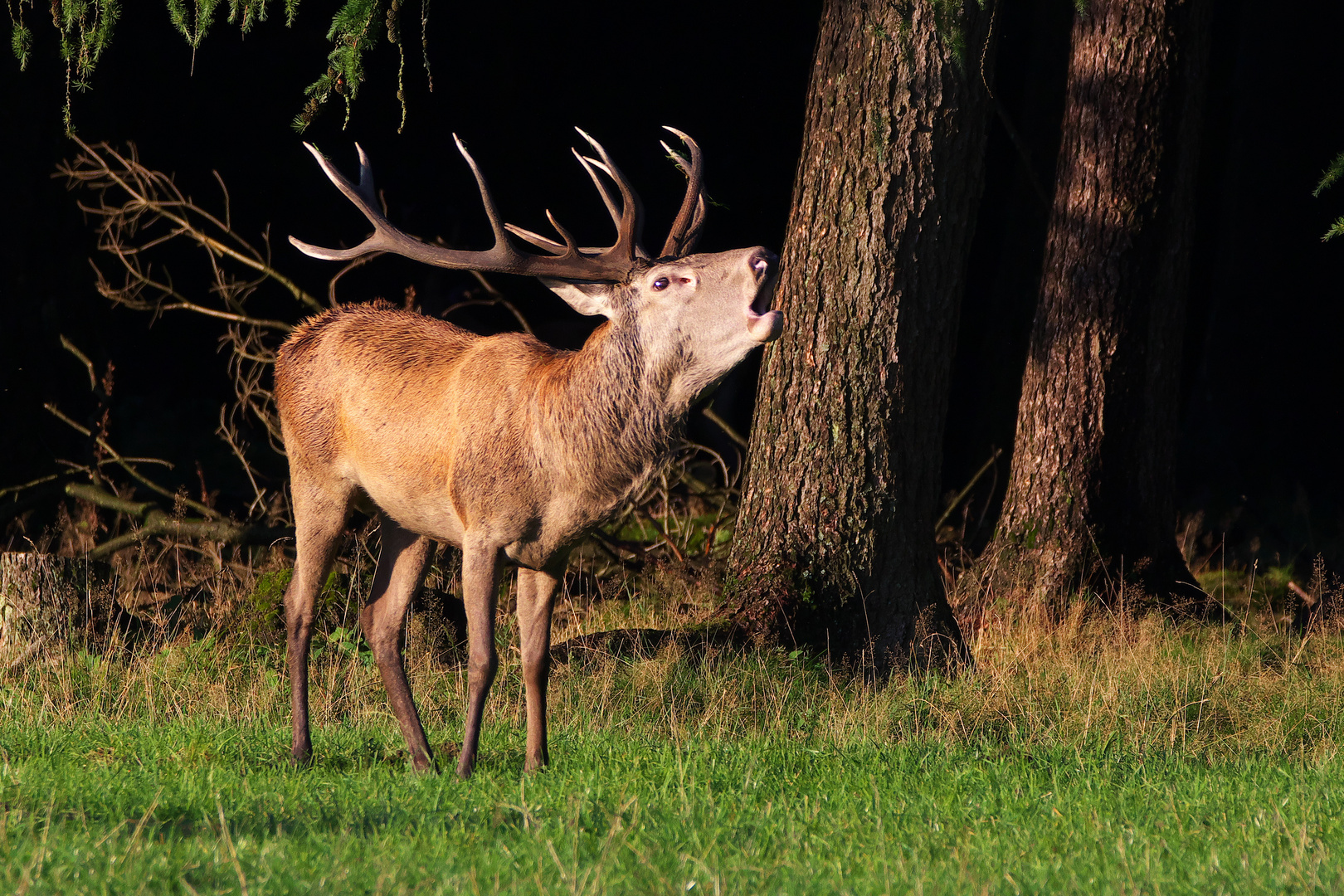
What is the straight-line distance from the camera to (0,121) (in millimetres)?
9078

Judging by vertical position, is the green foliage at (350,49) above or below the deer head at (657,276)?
above

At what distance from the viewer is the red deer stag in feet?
16.9

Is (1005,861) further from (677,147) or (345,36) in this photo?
(677,147)

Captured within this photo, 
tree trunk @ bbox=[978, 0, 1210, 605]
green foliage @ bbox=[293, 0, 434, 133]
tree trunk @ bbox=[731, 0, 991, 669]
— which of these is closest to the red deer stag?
green foliage @ bbox=[293, 0, 434, 133]

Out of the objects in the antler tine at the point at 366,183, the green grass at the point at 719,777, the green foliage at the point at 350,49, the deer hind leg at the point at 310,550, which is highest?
the green foliage at the point at 350,49

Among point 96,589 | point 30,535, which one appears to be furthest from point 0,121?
point 96,589

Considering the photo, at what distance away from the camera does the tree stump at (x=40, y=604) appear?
6871 millimetres

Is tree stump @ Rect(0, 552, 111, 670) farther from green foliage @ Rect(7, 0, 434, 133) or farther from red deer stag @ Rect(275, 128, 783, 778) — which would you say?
green foliage @ Rect(7, 0, 434, 133)

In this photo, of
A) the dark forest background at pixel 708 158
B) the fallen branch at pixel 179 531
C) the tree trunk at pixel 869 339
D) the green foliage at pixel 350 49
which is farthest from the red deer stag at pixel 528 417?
the dark forest background at pixel 708 158

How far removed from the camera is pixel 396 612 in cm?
584

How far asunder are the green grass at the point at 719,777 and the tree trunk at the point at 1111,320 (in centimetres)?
63

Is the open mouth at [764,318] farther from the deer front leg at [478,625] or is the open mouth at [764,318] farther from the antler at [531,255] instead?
the deer front leg at [478,625]

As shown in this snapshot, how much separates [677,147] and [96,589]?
267 inches

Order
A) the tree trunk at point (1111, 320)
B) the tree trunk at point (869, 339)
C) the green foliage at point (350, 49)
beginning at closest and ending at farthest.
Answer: the green foliage at point (350, 49), the tree trunk at point (869, 339), the tree trunk at point (1111, 320)
